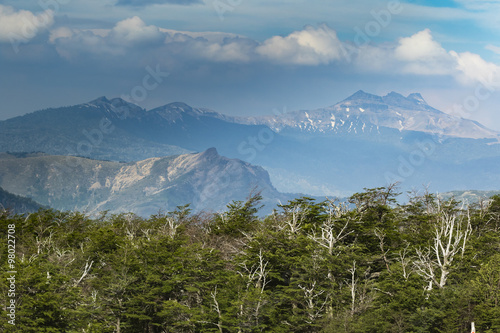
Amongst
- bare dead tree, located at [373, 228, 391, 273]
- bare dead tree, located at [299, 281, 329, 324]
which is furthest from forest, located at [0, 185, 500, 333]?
bare dead tree, located at [373, 228, 391, 273]

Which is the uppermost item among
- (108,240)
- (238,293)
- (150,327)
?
(108,240)

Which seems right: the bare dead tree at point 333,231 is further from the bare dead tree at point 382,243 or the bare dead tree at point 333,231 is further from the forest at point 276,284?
the bare dead tree at point 382,243

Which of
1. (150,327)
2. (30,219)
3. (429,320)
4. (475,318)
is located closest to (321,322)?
(429,320)

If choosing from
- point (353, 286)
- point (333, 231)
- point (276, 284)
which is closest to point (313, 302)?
point (353, 286)

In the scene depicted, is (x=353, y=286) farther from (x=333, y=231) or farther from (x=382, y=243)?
(x=333, y=231)

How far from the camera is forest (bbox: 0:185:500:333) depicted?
5472cm

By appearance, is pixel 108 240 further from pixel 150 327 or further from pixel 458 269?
pixel 458 269

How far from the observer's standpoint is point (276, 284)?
69.4m

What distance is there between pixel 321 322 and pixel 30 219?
66.1m

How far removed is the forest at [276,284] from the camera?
54.7m

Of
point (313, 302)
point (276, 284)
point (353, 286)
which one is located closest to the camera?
point (353, 286)

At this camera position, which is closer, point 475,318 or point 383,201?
point 475,318

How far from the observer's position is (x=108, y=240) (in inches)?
3036

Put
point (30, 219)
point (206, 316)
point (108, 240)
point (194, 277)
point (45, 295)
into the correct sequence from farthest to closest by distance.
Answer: point (30, 219) → point (108, 240) → point (194, 277) → point (206, 316) → point (45, 295)
